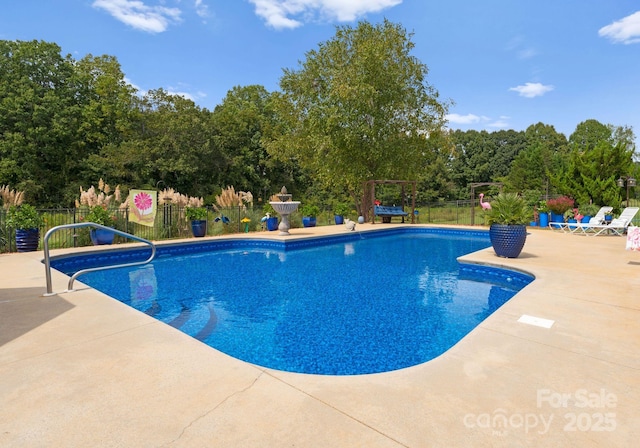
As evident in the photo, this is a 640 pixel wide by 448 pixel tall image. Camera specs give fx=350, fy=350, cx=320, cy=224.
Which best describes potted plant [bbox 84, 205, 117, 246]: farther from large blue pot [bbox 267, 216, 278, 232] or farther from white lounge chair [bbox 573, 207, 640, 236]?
white lounge chair [bbox 573, 207, 640, 236]

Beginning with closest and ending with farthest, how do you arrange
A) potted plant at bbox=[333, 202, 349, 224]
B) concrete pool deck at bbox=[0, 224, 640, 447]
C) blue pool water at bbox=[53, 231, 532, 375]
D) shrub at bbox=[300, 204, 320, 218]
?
concrete pool deck at bbox=[0, 224, 640, 447] < blue pool water at bbox=[53, 231, 532, 375] < shrub at bbox=[300, 204, 320, 218] < potted plant at bbox=[333, 202, 349, 224]

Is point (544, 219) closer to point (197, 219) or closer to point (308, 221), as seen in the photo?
point (308, 221)

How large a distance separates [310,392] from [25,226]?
9.14 metres

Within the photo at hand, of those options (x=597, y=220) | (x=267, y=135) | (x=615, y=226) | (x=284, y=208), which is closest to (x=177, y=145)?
(x=267, y=135)

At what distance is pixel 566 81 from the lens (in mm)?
27188

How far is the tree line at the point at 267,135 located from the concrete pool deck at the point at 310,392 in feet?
48.3

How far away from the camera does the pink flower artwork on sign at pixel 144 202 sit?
397 inches

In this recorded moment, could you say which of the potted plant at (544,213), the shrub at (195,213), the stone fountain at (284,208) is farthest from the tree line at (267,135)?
the shrub at (195,213)

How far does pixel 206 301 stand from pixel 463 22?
14774mm

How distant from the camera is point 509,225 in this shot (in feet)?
22.4

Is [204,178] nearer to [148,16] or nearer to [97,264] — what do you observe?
[148,16]

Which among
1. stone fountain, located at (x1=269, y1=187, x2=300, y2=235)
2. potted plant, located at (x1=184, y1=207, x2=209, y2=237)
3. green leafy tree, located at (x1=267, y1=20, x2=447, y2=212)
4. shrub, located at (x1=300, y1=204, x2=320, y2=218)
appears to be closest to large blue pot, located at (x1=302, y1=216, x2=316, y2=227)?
shrub, located at (x1=300, y1=204, x2=320, y2=218)

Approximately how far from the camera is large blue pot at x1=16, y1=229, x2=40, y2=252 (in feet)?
26.7

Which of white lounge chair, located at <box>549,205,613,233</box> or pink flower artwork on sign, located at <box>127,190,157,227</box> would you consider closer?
pink flower artwork on sign, located at <box>127,190,157,227</box>
